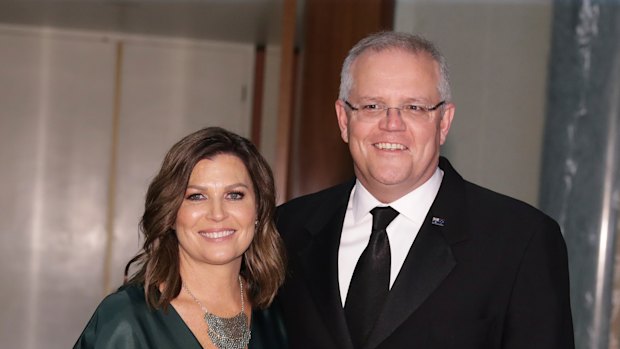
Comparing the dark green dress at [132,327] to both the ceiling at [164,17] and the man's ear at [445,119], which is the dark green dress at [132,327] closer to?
the man's ear at [445,119]

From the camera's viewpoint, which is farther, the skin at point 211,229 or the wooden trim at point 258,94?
the wooden trim at point 258,94

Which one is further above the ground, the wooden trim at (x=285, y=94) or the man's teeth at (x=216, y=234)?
the wooden trim at (x=285, y=94)

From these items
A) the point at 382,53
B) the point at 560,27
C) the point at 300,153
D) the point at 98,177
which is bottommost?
the point at 98,177

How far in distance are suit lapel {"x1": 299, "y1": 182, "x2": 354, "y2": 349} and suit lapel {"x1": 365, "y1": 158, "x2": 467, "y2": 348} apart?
11 cm

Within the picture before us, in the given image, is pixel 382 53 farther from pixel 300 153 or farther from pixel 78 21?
pixel 78 21

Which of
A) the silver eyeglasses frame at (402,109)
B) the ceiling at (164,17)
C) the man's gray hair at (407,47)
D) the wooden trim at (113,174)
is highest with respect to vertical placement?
the ceiling at (164,17)

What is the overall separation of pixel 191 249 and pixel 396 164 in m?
0.59

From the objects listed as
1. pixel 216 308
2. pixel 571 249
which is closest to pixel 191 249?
pixel 216 308

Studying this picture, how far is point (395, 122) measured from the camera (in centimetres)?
222

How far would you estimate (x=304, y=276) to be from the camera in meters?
2.43

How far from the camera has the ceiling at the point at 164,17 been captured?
6.02m

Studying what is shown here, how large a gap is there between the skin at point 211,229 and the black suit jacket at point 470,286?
25 centimetres

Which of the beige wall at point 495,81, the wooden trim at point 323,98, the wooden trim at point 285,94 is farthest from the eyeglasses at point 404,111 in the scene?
the wooden trim at point 285,94

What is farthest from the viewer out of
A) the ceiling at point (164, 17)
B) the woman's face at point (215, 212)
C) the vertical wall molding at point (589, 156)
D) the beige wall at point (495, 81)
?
the ceiling at point (164, 17)
